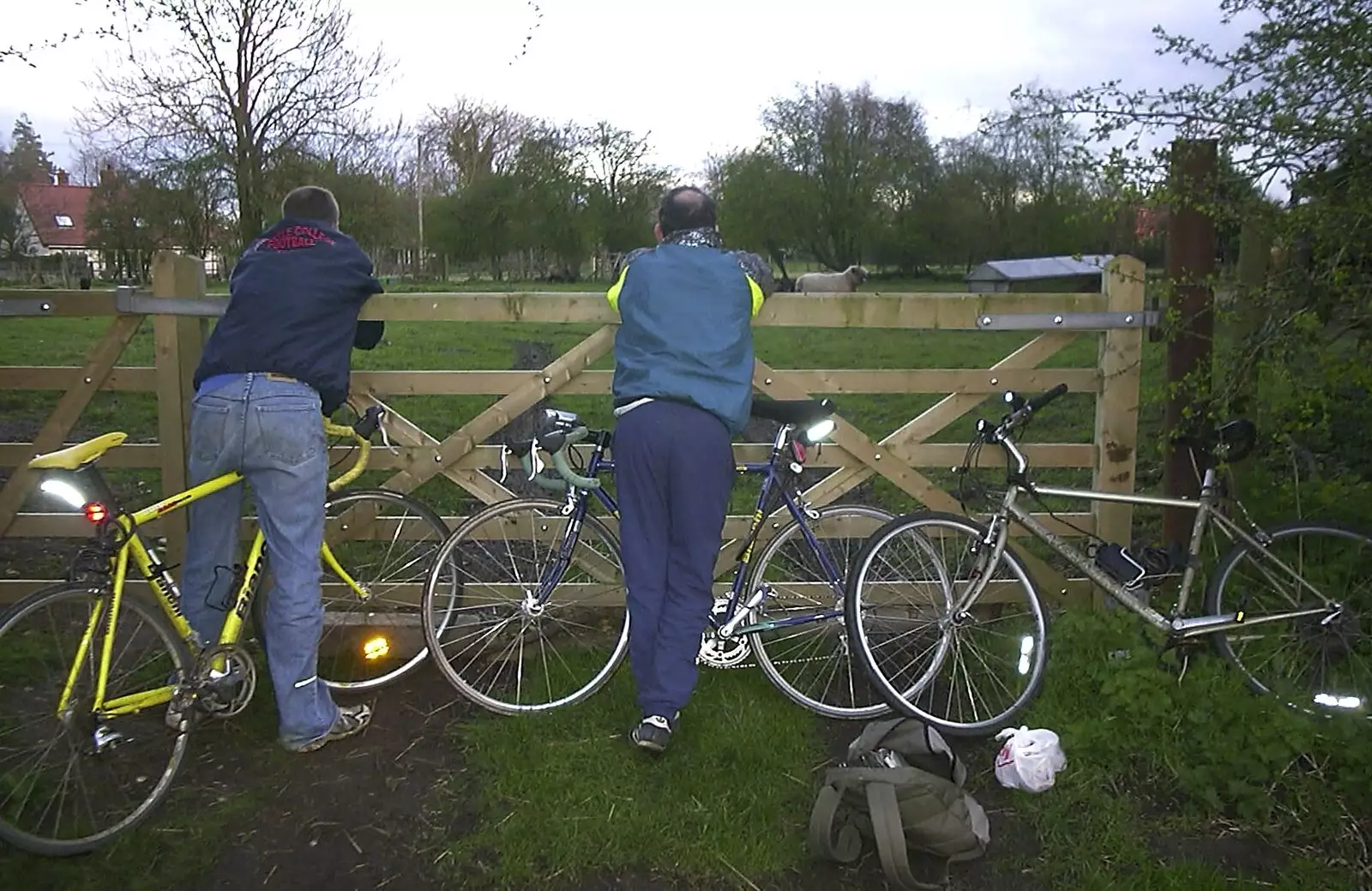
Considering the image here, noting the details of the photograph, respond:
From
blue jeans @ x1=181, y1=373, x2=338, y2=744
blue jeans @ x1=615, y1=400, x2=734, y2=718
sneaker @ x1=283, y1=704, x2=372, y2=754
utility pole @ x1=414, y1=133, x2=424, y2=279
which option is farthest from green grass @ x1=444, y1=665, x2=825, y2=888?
→ utility pole @ x1=414, y1=133, x2=424, y2=279

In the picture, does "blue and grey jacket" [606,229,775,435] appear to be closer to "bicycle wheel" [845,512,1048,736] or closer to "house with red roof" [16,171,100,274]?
"bicycle wheel" [845,512,1048,736]

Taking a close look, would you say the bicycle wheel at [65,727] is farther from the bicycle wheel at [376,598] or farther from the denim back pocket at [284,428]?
the bicycle wheel at [376,598]

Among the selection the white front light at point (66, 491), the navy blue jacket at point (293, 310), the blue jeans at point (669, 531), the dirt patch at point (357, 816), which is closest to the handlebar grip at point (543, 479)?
the blue jeans at point (669, 531)

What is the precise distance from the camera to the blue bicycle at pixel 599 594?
4.48 meters

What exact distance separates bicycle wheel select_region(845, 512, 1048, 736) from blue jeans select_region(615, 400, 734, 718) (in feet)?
2.33

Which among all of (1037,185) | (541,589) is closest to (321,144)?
(541,589)

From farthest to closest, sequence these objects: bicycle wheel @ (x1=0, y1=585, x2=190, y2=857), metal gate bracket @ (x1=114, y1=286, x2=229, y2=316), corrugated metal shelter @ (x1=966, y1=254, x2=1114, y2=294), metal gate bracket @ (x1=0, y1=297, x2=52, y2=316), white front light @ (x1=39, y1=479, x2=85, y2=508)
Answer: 1. corrugated metal shelter @ (x1=966, y1=254, x2=1114, y2=294)
2. metal gate bracket @ (x1=0, y1=297, x2=52, y2=316)
3. metal gate bracket @ (x1=114, y1=286, x2=229, y2=316)
4. white front light @ (x1=39, y1=479, x2=85, y2=508)
5. bicycle wheel @ (x1=0, y1=585, x2=190, y2=857)

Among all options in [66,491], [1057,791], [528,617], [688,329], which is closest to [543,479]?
[528,617]

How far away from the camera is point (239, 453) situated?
395 cm

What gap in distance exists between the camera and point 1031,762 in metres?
3.91

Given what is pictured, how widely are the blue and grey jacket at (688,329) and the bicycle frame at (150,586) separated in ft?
4.45

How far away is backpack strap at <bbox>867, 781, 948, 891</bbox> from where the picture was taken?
3285 millimetres

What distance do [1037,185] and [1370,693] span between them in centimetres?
2896

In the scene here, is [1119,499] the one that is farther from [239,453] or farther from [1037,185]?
[1037,185]
